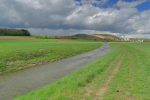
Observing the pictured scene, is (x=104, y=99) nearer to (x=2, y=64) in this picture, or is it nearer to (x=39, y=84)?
(x=39, y=84)

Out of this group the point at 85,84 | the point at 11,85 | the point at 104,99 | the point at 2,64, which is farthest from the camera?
the point at 2,64

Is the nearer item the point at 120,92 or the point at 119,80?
the point at 120,92

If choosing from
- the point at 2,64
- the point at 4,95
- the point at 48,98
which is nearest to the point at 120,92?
the point at 48,98

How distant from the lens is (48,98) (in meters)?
12.5

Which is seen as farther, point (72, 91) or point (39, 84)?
point (39, 84)

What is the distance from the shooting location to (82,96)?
12914mm

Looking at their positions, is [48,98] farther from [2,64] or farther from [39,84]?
[2,64]

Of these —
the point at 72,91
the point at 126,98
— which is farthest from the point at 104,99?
the point at 72,91

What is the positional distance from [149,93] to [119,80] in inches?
149

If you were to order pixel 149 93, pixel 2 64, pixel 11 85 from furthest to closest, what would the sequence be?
pixel 2 64 → pixel 11 85 → pixel 149 93

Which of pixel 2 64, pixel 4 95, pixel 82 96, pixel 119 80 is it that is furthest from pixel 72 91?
pixel 2 64

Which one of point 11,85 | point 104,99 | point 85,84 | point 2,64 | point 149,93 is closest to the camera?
point 104,99

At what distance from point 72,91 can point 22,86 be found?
4093 mm

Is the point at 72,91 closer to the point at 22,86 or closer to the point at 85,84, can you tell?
the point at 85,84
